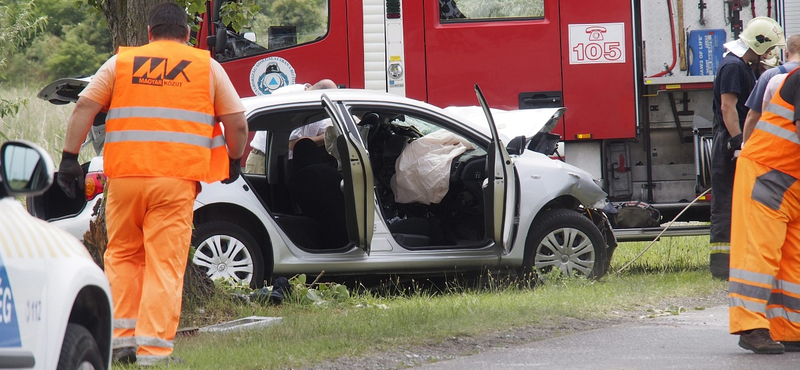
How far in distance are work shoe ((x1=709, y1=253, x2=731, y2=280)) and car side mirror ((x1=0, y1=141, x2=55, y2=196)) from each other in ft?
20.4

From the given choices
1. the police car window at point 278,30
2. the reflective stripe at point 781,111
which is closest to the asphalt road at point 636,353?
the reflective stripe at point 781,111

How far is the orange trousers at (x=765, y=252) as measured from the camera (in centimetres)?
529

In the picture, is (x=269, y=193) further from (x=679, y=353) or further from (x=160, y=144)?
(x=679, y=353)

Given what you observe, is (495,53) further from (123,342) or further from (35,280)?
(35,280)

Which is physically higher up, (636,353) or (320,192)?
(320,192)

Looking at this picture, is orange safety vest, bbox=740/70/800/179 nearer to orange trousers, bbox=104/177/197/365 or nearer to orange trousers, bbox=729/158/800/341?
orange trousers, bbox=729/158/800/341

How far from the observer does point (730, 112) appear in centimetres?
784

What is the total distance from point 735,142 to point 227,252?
368 centimetres

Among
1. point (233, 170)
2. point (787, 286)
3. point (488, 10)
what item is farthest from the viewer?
point (488, 10)

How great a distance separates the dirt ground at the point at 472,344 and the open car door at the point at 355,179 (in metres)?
1.57

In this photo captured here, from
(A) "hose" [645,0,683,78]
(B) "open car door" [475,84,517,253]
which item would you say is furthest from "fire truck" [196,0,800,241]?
(B) "open car door" [475,84,517,253]

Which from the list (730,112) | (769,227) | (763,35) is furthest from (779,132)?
(763,35)

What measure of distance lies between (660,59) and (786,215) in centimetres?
470

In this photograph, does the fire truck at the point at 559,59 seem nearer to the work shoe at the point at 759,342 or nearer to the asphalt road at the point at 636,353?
the asphalt road at the point at 636,353
